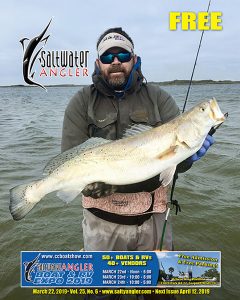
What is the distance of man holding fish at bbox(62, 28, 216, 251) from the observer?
4238mm

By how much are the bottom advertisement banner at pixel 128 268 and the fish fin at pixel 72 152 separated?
1077 mm

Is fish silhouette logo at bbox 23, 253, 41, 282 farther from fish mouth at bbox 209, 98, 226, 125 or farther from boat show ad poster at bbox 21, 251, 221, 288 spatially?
fish mouth at bbox 209, 98, 226, 125

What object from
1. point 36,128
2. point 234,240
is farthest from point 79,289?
point 36,128

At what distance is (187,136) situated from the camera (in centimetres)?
367

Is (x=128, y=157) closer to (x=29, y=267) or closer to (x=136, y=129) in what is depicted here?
(x=136, y=129)

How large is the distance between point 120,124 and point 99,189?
0.87 m

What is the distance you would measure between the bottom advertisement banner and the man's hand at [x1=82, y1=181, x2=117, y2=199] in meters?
0.77

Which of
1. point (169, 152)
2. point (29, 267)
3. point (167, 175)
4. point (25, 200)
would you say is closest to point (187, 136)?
point (169, 152)

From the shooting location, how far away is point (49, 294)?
204 inches

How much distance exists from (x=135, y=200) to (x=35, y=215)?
4139 millimetres

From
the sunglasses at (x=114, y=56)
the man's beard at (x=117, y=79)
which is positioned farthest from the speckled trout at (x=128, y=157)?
the sunglasses at (x=114, y=56)

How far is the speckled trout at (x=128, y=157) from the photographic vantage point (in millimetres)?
3674

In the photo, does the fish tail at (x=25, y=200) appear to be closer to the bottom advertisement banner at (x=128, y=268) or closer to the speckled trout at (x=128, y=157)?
the speckled trout at (x=128, y=157)

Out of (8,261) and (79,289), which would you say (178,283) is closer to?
(79,289)
